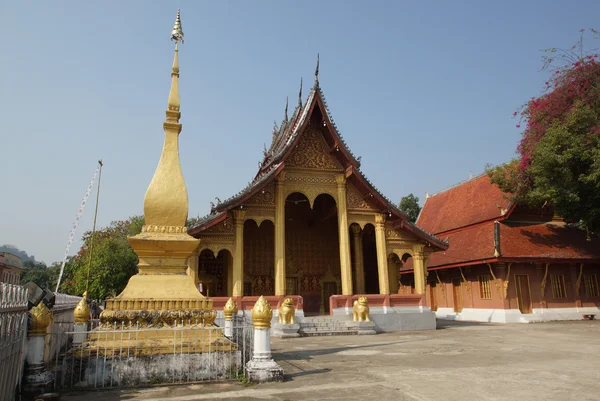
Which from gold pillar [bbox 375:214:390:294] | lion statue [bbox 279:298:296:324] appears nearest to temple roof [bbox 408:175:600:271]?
gold pillar [bbox 375:214:390:294]

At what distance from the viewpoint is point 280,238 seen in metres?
14.6

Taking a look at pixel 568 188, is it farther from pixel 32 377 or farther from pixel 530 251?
pixel 32 377

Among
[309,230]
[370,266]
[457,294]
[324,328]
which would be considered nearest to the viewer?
[324,328]

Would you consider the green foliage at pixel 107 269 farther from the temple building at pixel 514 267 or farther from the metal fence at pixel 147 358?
the metal fence at pixel 147 358

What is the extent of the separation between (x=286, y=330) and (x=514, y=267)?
32.9ft

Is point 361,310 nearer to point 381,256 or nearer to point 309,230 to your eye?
point 381,256

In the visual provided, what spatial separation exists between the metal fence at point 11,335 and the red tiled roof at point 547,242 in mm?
16020

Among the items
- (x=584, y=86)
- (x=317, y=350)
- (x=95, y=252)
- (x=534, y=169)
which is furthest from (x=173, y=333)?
(x=95, y=252)

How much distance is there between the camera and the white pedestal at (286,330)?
41.9 feet

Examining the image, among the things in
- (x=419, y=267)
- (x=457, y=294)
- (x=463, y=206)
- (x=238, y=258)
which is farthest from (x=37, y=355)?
(x=463, y=206)

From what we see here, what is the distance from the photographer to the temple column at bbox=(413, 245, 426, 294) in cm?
1571

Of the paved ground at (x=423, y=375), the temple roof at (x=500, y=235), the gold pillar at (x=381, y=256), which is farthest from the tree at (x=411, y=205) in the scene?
the paved ground at (x=423, y=375)

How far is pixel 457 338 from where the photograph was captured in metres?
11.6

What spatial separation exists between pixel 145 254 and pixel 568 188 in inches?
611
